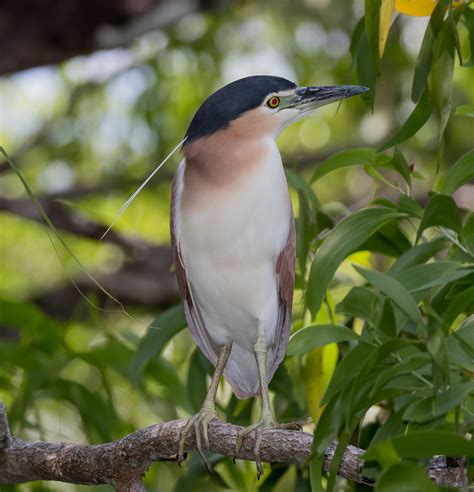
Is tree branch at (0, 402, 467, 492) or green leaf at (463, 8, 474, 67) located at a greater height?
green leaf at (463, 8, 474, 67)

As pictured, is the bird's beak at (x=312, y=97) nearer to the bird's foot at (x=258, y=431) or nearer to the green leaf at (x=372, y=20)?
the green leaf at (x=372, y=20)

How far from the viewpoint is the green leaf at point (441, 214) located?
1525 millimetres

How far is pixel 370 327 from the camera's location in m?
1.59

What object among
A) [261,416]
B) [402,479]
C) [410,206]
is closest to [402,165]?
[410,206]

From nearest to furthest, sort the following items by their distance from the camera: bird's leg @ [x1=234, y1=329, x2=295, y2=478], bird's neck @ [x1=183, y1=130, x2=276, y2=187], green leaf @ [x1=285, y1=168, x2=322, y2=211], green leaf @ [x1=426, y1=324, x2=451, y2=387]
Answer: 1. green leaf @ [x1=426, y1=324, x2=451, y2=387]
2. bird's leg @ [x1=234, y1=329, x2=295, y2=478]
3. bird's neck @ [x1=183, y1=130, x2=276, y2=187]
4. green leaf @ [x1=285, y1=168, x2=322, y2=211]

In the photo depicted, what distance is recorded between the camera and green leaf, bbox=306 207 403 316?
Result: 1647 mm

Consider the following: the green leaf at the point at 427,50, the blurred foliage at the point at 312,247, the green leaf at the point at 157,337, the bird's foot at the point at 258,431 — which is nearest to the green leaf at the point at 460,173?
the blurred foliage at the point at 312,247

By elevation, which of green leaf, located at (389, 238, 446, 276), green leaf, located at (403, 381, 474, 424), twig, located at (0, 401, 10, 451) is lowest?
twig, located at (0, 401, 10, 451)

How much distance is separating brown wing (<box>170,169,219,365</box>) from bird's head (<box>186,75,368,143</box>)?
0.50ft

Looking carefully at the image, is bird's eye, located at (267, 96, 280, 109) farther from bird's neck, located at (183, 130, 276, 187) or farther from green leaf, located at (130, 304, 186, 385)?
green leaf, located at (130, 304, 186, 385)

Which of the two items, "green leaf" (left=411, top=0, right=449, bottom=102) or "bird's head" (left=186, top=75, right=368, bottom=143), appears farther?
"bird's head" (left=186, top=75, right=368, bottom=143)

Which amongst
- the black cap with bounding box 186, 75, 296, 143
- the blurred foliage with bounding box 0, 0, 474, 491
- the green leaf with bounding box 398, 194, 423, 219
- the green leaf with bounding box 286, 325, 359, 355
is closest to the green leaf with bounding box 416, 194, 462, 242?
the blurred foliage with bounding box 0, 0, 474, 491

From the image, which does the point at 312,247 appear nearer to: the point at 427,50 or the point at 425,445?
the point at 427,50

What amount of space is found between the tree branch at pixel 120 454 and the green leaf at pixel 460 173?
479 mm
